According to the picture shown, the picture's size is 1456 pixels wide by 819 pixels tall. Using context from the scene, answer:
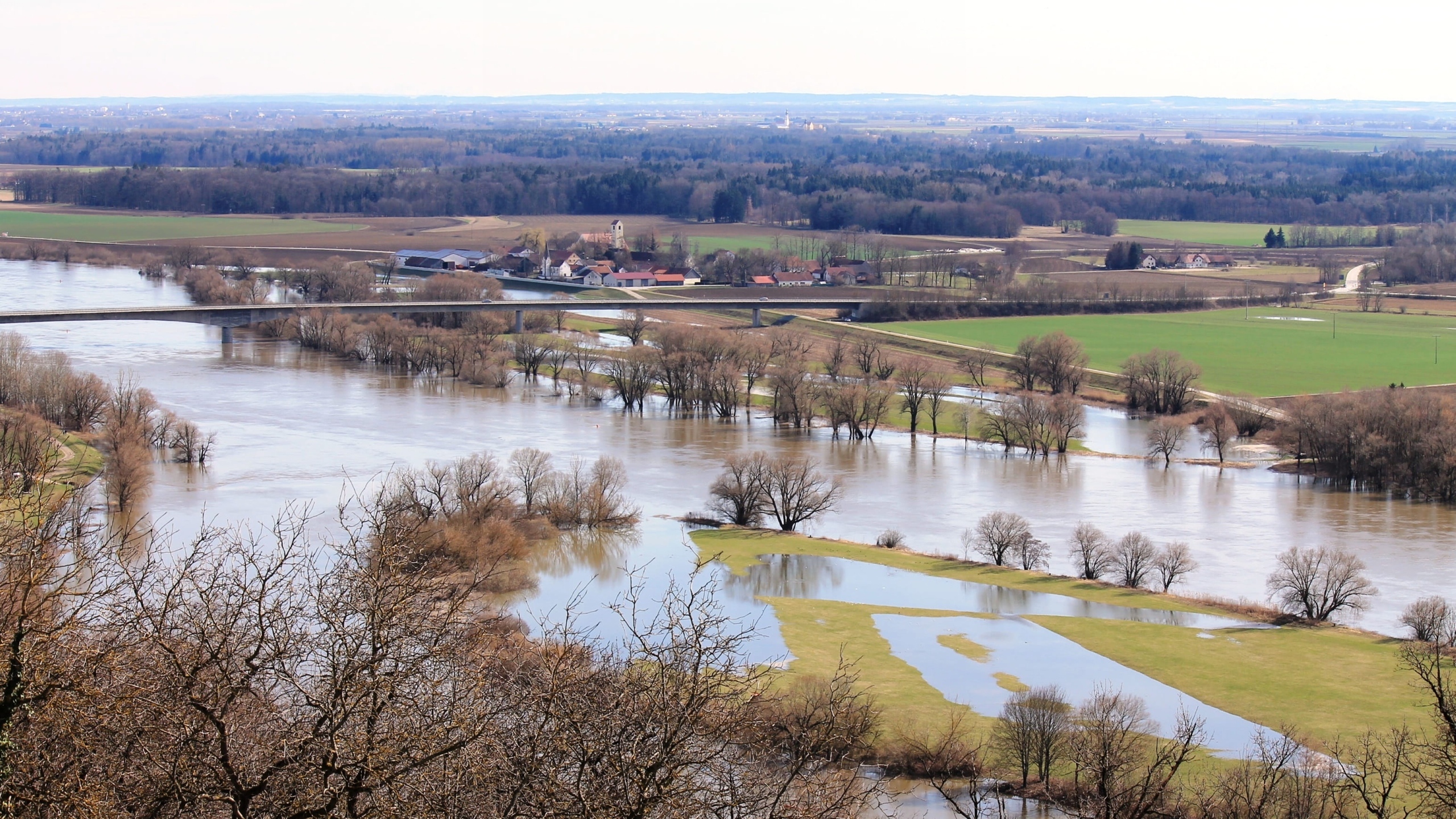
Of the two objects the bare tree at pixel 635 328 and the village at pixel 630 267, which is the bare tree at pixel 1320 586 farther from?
the village at pixel 630 267

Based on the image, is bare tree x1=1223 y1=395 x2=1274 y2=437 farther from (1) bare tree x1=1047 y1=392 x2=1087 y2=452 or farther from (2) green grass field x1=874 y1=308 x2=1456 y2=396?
(1) bare tree x1=1047 y1=392 x2=1087 y2=452

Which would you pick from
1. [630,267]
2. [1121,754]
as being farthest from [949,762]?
[630,267]

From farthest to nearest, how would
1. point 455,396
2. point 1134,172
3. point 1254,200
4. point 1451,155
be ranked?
1. point 1451,155
2. point 1134,172
3. point 1254,200
4. point 455,396

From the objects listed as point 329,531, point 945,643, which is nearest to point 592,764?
point 945,643

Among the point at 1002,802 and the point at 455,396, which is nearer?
the point at 1002,802

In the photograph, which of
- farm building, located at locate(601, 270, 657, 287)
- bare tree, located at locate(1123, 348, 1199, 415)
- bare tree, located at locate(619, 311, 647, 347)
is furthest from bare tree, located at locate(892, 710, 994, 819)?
farm building, located at locate(601, 270, 657, 287)

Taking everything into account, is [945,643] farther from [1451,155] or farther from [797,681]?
[1451,155]
